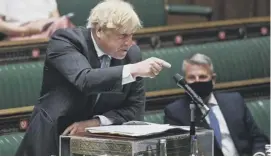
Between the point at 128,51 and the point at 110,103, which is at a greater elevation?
the point at 128,51

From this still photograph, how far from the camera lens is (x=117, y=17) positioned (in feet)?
6.56

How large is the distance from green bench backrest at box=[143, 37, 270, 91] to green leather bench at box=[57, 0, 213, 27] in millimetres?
310

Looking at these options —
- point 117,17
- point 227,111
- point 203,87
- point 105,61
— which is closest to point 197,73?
point 203,87

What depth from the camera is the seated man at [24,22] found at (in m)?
3.41

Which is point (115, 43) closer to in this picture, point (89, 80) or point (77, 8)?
point (89, 80)

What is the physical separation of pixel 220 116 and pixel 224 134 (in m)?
0.07

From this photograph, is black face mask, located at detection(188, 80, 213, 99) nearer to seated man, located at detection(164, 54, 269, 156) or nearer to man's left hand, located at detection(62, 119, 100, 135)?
seated man, located at detection(164, 54, 269, 156)

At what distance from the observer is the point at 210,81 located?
3.06m

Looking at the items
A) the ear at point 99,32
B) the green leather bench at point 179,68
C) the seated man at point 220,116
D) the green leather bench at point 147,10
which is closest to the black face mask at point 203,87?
the seated man at point 220,116

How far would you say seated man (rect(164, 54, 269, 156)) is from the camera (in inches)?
119

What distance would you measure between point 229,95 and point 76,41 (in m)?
1.18

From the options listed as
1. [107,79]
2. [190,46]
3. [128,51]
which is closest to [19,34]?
[190,46]

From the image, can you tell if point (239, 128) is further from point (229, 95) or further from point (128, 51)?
point (128, 51)

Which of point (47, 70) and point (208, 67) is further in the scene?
point (208, 67)
